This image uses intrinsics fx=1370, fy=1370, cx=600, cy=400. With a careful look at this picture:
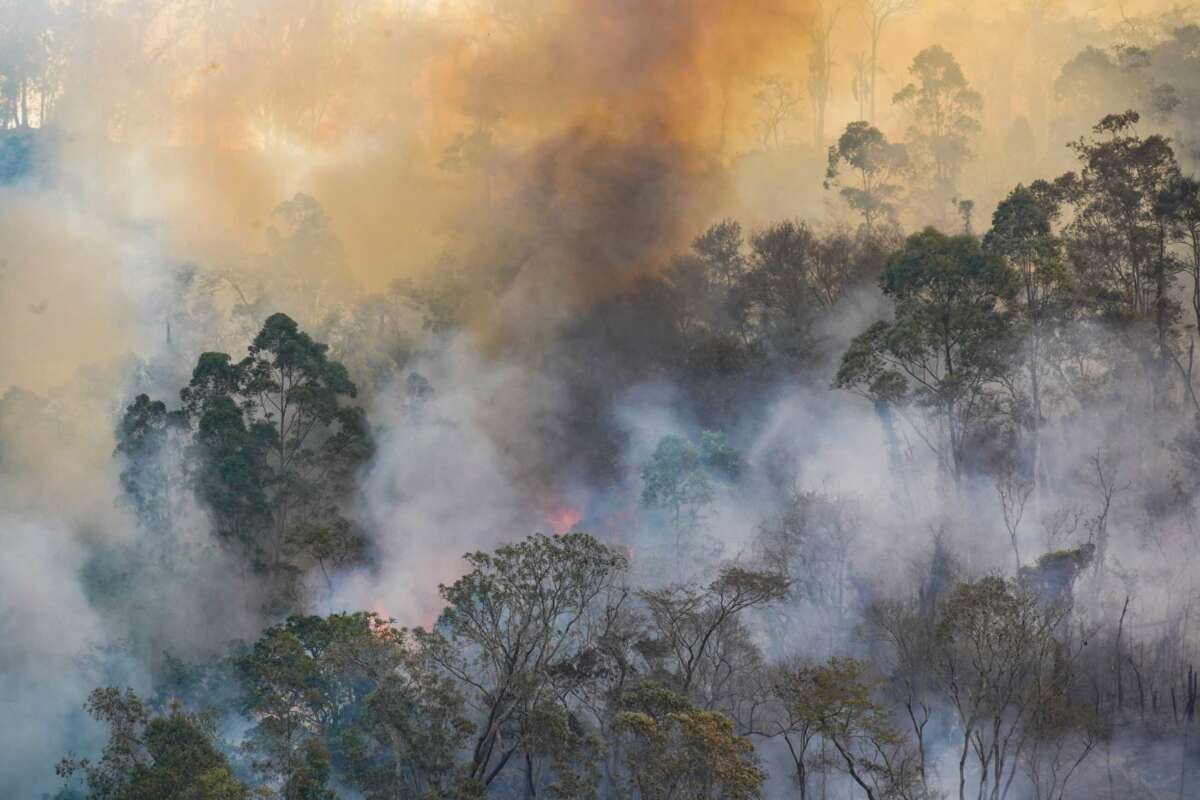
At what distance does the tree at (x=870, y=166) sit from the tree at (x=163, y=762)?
4046 cm

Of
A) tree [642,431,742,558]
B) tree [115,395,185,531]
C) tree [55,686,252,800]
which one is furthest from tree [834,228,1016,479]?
tree [115,395,185,531]

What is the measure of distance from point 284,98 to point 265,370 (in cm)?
3275

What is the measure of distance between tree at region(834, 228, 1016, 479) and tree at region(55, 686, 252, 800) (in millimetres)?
25073

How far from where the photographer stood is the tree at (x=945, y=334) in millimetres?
46938

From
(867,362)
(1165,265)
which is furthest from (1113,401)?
(867,362)

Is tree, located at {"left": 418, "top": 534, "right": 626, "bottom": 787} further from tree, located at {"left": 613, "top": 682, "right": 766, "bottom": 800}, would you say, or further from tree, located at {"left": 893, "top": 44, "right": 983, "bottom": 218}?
tree, located at {"left": 893, "top": 44, "right": 983, "bottom": 218}

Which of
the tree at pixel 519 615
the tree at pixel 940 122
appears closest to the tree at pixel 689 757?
the tree at pixel 519 615

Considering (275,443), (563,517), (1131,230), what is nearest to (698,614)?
(563,517)

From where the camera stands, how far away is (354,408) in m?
54.9

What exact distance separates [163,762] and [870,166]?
4430 cm

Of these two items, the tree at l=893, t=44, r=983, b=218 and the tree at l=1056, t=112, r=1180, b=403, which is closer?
the tree at l=1056, t=112, r=1180, b=403

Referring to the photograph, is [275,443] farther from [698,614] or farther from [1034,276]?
[1034,276]

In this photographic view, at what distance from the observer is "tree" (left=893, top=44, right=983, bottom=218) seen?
68438 mm

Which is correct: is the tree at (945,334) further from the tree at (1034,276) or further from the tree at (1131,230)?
the tree at (1131,230)
